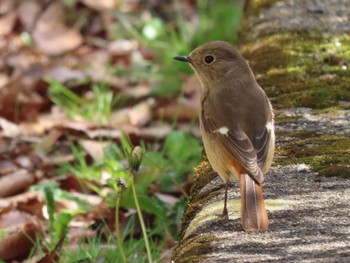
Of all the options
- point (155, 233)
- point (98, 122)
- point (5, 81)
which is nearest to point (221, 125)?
point (155, 233)

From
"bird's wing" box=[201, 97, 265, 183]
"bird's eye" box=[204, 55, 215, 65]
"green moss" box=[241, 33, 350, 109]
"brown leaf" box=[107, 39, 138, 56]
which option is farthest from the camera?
"brown leaf" box=[107, 39, 138, 56]

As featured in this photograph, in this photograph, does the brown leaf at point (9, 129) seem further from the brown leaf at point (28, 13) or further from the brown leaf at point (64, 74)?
the brown leaf at point (28, 13)

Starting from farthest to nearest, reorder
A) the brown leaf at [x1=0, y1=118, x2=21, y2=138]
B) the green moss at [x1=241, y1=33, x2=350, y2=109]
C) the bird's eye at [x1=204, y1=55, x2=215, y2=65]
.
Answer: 1. the brown leaf at [x1=0, y1=118, x2=21, y2=138]
2. the green moss at [x1=241, y1=33, x2=350, y2=109]
3. the bird's eye at [x1=204, y1=55, x2=215, y2=65]

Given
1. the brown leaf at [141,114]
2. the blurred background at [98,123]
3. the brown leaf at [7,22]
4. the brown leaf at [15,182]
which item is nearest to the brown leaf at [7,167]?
the blurred background at [98,123]

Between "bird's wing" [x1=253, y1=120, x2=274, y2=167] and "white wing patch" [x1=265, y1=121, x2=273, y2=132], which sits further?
"white wing patch" [x1=265, y1=121, x2=273, y2=132]

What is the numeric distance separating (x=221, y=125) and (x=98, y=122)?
285 centimetres

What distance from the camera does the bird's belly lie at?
12.3 feet

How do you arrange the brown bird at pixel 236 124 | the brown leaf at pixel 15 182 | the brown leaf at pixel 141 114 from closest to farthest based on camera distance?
the brown bird at pixel 236 124
the brown leaf at pixel 15 182
the brown leaf at pixel 141 114

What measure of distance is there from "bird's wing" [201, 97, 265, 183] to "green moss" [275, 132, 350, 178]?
26 cm

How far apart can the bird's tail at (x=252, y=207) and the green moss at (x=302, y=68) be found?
125 cm

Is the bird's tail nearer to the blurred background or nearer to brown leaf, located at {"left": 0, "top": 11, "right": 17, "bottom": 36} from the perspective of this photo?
the blurred background

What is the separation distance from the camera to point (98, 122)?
671 centimetres

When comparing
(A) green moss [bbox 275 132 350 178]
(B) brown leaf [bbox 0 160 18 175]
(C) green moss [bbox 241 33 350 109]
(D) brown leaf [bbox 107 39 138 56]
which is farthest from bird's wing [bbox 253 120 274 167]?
(D) brown leaf [bbox 107 39 138 56]

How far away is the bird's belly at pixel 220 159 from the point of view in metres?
3.76
